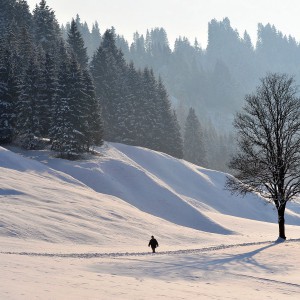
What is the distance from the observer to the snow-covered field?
41.2ft

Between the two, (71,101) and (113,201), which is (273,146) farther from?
(71,101)

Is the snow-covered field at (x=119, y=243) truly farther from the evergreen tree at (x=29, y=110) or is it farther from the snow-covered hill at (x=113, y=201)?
the evergreen tree at (x=29, y=110)

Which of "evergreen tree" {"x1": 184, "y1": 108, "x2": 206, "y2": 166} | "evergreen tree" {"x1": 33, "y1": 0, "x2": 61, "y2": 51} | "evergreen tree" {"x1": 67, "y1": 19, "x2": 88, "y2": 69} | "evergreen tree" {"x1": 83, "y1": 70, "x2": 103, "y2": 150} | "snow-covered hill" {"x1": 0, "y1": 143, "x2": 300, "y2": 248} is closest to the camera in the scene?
"snow-covered hill" {"x1": 0, "y1": 143, "x2": 300, "y2": 248}

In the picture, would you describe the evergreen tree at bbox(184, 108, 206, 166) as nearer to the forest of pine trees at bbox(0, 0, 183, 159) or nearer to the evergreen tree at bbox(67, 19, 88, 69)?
the forest of pine trees at bbox(0, 0, 183, 159)

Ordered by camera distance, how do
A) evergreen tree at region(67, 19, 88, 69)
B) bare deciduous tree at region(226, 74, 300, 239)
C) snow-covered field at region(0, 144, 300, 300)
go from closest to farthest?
snow-covered field at region(0, 144, 300, 300) < bare deciduous tree at region(226, 74, 300, 239) < evergreen tree at region(67, 19, 88, 69)

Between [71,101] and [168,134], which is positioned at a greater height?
[168,134]

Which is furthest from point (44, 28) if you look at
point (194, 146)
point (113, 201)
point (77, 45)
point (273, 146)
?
point (273, 146)

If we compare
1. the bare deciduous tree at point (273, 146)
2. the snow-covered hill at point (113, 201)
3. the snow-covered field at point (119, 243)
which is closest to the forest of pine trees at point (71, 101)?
the snow-covered field at point (119, 243)

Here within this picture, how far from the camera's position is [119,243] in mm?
25219

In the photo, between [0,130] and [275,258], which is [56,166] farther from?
[275,258]

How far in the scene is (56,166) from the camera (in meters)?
46.2

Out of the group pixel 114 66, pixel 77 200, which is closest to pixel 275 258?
pixel 77 200

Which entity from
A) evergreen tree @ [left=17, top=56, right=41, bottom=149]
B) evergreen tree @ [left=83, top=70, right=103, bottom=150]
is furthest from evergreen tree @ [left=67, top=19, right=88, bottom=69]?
evergreen tree @ [left=17, top=56, right=41, bottom=149]

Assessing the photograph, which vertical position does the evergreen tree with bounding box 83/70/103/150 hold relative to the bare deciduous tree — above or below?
above
